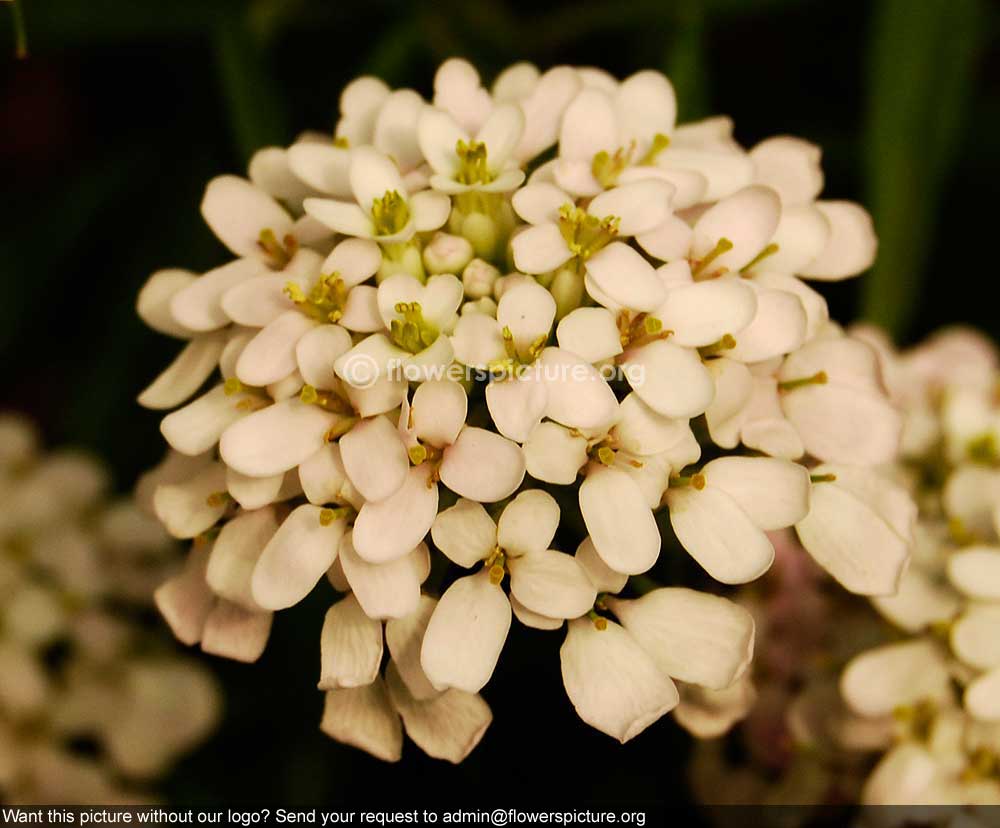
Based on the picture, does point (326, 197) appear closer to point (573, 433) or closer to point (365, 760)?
point (573, 433)

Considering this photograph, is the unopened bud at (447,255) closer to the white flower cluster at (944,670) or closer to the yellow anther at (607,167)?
the yellow anther at (607,167)

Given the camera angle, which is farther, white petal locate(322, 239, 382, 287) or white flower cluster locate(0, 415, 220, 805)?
white flower cluster locate(0, 415, 220, 805)

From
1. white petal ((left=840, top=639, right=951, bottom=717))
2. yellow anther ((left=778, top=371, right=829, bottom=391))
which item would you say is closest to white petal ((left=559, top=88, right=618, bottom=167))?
yellow anther ((left=778, top=371, right=829, bottom=391))

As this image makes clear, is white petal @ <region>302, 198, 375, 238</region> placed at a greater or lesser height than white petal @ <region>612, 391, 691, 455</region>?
greater

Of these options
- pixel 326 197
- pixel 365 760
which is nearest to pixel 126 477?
pixel 365 760

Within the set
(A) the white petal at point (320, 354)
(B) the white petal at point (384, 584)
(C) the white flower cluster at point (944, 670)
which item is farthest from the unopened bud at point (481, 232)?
(C) the white flower cluster at point (944, 670)

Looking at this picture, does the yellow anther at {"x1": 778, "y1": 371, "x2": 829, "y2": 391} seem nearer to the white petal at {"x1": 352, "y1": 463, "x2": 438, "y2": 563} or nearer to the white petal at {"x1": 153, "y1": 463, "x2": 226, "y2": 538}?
the white petal at {"x1": 352, "y1": 463, "x2": 438, "y2": 563}
